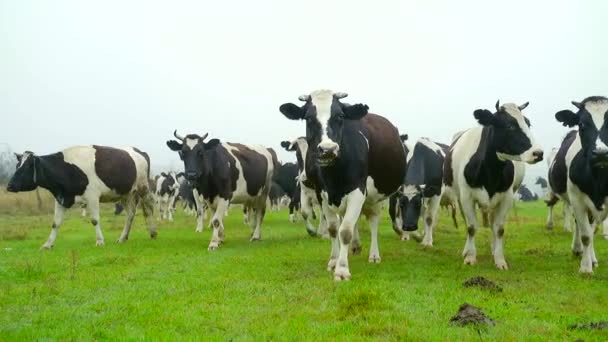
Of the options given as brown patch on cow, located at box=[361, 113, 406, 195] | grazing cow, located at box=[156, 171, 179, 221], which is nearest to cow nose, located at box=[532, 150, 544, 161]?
brown patch on cow, located at box=[361, 113, 406, 195]

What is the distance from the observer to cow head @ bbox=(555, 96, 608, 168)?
29.3 ft

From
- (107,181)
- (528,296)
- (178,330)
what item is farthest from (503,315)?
(107,181)


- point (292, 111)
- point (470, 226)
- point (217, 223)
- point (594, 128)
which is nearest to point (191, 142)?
point (217, 223)

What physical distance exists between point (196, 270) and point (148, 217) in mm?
8954

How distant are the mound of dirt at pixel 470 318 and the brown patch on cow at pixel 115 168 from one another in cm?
1339

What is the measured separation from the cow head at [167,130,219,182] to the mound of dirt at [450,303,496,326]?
32.3 ft

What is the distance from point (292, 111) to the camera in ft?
34.2

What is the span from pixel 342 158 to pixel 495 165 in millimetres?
3086

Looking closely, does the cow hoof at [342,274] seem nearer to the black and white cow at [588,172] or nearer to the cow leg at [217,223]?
the black and white cow at [588,172]

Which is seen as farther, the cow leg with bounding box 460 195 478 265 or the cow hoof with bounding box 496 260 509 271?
→ the cow leg with bounding box 460 195 478 265

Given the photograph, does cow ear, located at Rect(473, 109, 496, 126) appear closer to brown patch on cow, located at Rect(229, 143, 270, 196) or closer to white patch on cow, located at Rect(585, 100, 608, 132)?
white patch on cow, located at Rect(585, 100, 608, 132)

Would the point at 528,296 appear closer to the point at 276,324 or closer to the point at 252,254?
the point at 276,324

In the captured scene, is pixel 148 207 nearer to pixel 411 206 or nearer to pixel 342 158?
pixel 411 206

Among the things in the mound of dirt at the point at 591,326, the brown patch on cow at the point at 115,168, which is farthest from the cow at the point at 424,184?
the brown patch on cow at the point at 115,168
